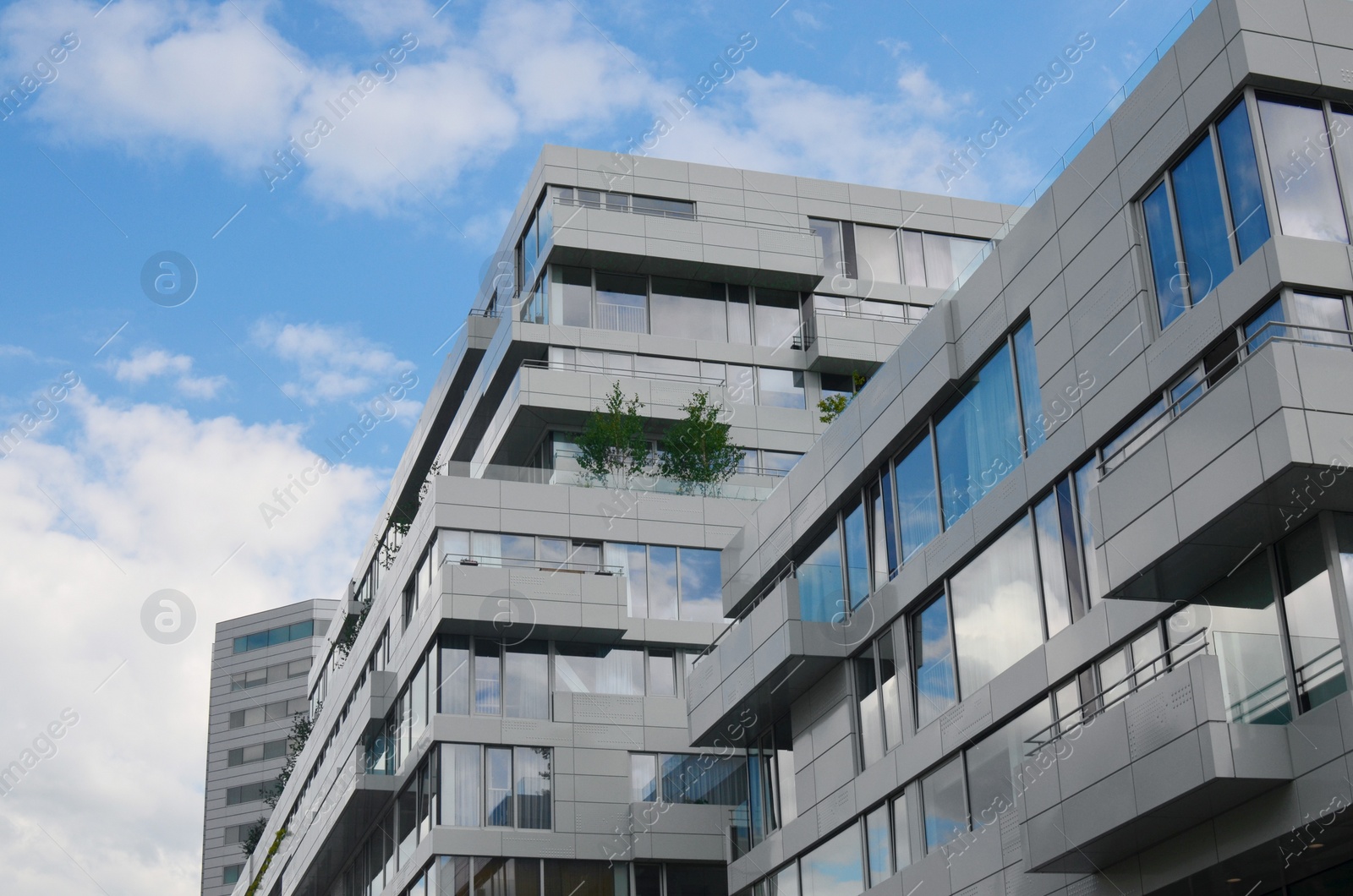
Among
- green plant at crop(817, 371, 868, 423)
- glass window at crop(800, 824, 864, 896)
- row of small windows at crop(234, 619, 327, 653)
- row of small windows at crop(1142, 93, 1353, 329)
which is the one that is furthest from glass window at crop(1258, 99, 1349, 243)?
row of small windows at crop(234, 619, 327, 653)

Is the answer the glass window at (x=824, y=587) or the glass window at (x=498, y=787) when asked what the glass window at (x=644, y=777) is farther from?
the glass window at (x=824, y=587)

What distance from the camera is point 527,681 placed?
38438 millimetres

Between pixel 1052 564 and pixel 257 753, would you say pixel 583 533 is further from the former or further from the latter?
pixel 257 753

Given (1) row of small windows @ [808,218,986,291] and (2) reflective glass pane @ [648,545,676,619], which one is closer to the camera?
(2) reflective glass pane @ [648,545,676,619]

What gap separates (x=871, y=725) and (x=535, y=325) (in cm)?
2279

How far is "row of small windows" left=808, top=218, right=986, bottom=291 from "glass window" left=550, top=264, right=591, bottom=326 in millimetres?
7869

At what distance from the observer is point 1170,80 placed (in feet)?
63.0

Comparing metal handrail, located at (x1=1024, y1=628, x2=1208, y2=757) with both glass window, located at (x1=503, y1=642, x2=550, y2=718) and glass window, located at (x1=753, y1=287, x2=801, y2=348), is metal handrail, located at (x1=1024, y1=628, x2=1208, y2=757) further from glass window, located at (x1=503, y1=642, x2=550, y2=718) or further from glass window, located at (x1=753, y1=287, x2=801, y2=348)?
glass window, located at (x1=753, y1=287, x2=801, y2=348)

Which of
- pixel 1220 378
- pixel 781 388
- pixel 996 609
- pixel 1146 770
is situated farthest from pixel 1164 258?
pixel 781 388

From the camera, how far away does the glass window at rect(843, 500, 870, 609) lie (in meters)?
27.4

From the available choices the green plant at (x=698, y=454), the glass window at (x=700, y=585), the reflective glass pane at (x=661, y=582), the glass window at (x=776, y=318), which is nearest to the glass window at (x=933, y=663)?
the reflective glass pane at (x=661, y=582)

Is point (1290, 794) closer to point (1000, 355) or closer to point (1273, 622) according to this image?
point (1273, 622)

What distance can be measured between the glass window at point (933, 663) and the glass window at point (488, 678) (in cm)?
1533

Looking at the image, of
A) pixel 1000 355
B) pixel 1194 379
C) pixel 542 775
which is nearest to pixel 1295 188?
pixel 1194 379
